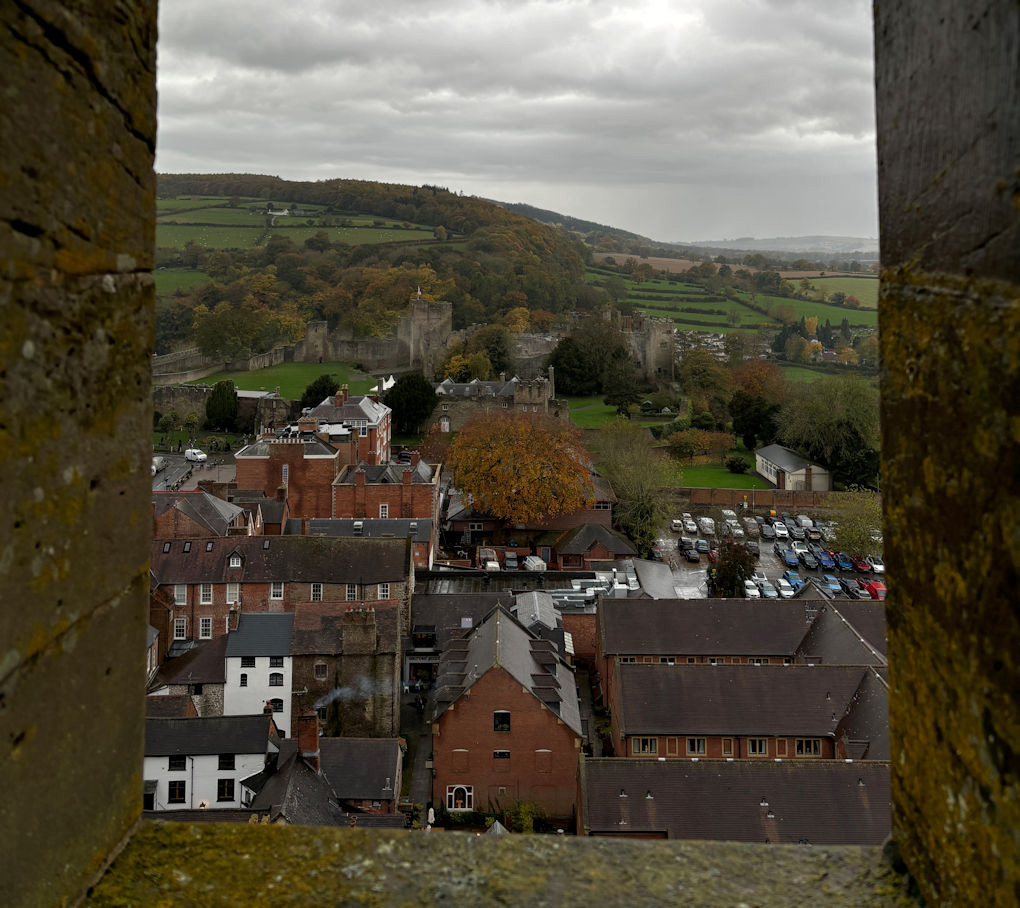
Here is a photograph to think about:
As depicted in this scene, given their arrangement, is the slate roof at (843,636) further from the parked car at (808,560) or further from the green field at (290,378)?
the green field at (290,378)

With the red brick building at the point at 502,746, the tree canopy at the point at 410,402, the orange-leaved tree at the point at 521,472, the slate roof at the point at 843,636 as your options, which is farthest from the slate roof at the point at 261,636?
the tree canopy at the point at 410,402

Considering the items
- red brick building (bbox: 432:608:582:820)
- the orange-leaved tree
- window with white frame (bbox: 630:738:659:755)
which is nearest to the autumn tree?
the orange-leaved tree

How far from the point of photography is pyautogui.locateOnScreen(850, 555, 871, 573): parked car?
3769 centimetres

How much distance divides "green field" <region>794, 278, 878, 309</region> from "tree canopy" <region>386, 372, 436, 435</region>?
279 feet

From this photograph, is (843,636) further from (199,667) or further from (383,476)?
(383,476)

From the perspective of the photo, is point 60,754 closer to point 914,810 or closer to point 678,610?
point 914,810

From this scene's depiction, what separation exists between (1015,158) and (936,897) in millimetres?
1321

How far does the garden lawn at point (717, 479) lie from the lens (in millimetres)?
49938

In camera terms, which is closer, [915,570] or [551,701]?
[915,570]

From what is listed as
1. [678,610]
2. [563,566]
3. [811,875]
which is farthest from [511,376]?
[811,875]

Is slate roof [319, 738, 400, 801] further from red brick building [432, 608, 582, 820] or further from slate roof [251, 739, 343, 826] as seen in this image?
red brick building [432, 608, 582, 820]

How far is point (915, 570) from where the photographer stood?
175 centimetres

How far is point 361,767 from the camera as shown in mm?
19656

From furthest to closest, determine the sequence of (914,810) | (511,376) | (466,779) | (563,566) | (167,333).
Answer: (167,333), (511,376), (563,566), (466,779), (914,810)
